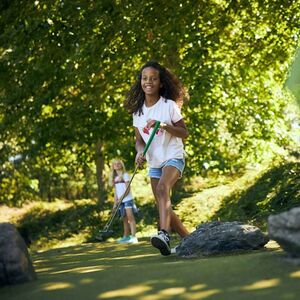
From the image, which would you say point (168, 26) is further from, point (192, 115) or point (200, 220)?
point (200, 220)

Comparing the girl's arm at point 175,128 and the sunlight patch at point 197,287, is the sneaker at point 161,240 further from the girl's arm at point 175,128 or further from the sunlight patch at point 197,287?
the sunlight patch at point 197,287

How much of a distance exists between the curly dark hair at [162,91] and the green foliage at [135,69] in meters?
5.07

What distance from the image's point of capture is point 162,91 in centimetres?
679

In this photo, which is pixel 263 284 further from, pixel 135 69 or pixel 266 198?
pixel 135 69

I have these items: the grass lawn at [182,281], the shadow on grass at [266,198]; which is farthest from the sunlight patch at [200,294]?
the shadow on grass at [266,198]

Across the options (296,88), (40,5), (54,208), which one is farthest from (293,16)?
(54,208)

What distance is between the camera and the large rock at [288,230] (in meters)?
4.46

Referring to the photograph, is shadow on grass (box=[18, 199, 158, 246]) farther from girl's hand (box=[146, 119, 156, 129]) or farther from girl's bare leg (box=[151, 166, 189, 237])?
girl's hand (box=[146, 119, 156, 129])

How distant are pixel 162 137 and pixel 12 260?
230cm

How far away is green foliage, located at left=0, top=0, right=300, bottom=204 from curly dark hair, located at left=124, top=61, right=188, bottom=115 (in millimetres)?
5067

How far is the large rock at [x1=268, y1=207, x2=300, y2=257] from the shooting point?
4.46 metres

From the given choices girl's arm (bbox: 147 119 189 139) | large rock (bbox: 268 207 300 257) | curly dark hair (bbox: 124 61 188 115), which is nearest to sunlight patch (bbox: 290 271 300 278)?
large rock (bbox: 268 207 300 257)

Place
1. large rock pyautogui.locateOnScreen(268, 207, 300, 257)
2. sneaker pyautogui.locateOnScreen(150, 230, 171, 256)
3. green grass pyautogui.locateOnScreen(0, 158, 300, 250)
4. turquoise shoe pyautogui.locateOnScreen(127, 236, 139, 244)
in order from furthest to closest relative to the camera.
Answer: green grass pyautogui.locateOnScreen(0, 158, 300, 250)
turquoise shoe pyautogui.locateOnScreen(127, 236, 139, 244)
sneaker pyautogui.locateOnScreen(150, 230, 171, 256)
large rock pyautogui.locateOnScreen(268, 207, 300, 257)

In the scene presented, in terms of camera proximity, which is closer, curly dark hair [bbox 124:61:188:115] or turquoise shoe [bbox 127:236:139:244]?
curly dark hair [bbox 124:61:188:115]
